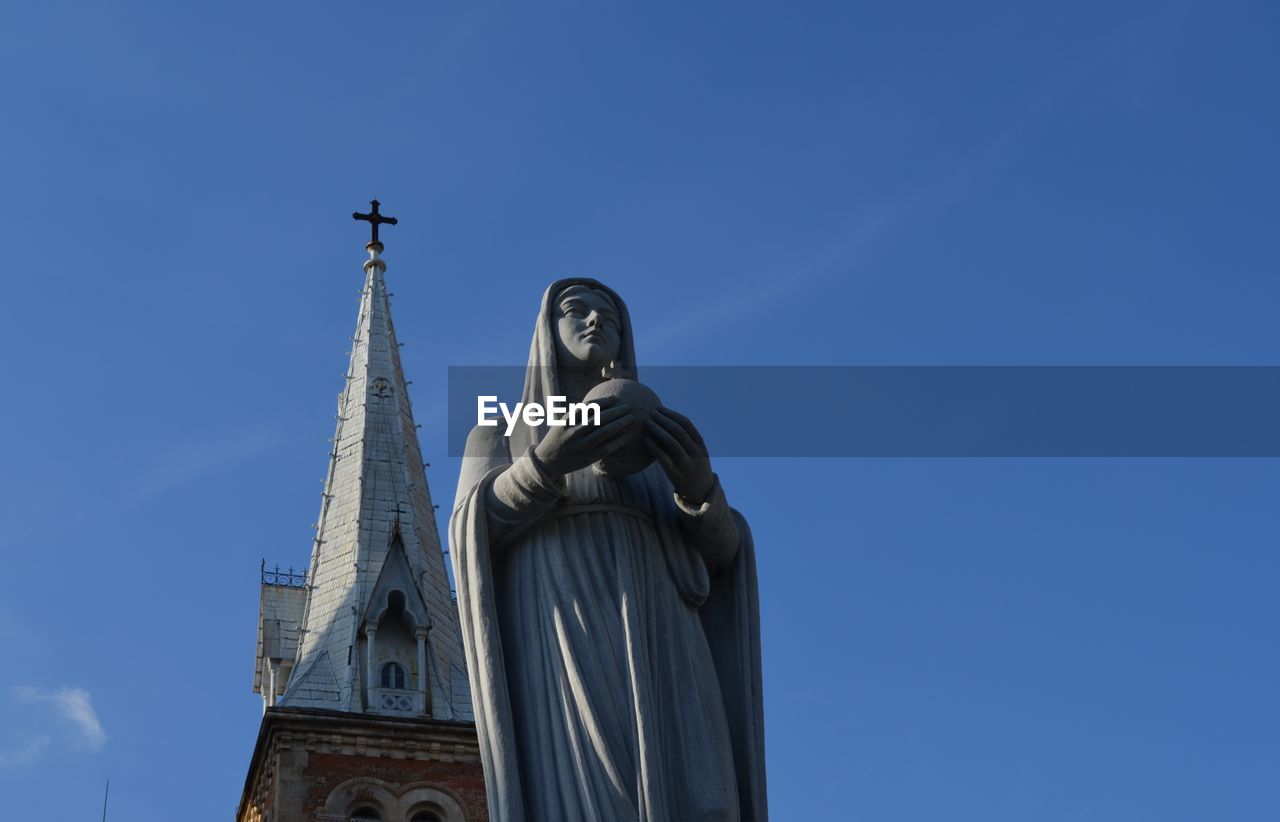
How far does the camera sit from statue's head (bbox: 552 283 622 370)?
1024 cm

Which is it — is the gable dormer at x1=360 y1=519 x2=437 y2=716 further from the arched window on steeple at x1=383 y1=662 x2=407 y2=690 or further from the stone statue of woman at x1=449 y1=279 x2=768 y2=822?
the stone statue of woman at x1=449 y1=279 x2=768 y2=822

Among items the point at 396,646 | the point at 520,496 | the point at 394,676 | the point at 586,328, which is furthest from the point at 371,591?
the point at 520,496

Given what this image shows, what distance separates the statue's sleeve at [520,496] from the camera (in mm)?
9578

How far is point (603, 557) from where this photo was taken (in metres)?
Answer: 9.75

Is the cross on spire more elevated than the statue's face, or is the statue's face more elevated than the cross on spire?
the cross on spire

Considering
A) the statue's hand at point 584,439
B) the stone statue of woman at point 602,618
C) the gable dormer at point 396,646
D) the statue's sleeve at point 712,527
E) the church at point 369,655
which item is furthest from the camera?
the gable dormer at point 396,646

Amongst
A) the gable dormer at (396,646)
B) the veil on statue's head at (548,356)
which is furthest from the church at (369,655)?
the veil on statue's head at (548,356)

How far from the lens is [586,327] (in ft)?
33.8

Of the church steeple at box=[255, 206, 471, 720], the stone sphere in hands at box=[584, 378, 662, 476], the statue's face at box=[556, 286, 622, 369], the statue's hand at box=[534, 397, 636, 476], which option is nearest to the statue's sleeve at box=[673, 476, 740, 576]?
the stone sphere in hands at box=[584, 378, 662, 476]

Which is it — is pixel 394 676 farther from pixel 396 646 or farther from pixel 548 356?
pixel 548 356

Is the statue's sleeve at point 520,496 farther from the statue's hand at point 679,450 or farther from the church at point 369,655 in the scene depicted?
the church at point 369,655

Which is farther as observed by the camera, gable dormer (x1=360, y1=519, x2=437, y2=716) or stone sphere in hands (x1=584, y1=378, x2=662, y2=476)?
gable dormer (x1=360, y1=519, x2=437, y2=716)

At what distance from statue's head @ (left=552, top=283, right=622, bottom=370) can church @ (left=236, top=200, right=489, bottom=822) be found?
54204 millimetres

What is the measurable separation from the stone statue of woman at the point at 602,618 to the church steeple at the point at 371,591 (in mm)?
59498
